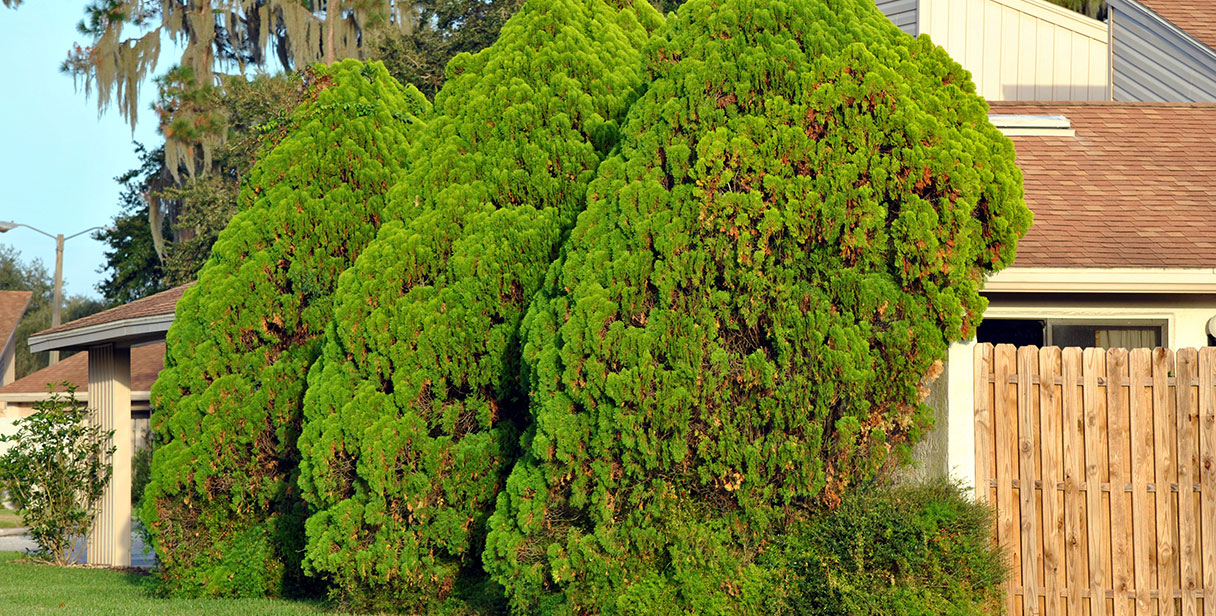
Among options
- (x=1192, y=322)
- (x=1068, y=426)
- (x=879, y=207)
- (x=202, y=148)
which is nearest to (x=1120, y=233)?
(x=1192, y=322)

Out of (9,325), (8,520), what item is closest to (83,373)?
(8,520)

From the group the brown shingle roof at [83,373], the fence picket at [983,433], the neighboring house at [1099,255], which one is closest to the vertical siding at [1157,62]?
the neighboring house at [1099,255]

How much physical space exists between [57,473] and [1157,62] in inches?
544

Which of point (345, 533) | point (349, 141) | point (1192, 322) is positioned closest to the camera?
point (345, 533)

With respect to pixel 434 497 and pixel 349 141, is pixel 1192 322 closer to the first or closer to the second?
pixel 434 497

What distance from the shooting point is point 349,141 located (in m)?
9.57

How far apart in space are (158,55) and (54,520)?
52.0 feet

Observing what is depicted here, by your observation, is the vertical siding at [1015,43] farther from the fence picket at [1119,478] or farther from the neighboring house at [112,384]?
the neighboring house at [112,384]

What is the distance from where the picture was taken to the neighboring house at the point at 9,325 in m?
39.3

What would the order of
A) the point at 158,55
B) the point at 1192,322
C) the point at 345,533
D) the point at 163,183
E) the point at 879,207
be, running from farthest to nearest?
1. the point at 163,183
2. the point at 158,55
3. the point at 1192,322
4. the point at 345,533
5. the point at 879,207

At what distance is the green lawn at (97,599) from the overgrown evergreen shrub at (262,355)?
430 millimetres

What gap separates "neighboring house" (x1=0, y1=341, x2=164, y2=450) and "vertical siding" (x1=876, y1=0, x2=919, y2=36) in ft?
49.9

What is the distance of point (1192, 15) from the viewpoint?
14055 millimetres

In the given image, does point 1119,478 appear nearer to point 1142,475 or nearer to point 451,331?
point 1142,475
